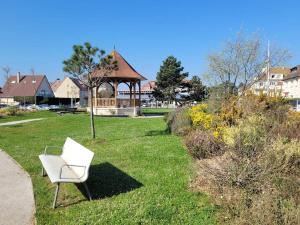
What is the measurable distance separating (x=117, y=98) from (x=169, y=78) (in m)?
22.9

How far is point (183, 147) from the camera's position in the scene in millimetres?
9195

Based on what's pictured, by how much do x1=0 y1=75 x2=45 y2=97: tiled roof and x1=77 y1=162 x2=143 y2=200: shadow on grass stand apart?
60.5m

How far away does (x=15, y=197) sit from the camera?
555 cm

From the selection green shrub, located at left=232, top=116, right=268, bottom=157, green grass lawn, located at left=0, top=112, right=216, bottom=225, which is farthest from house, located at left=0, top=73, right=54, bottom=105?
green shrub, located at left=232, top=116, right=268, bottom=157

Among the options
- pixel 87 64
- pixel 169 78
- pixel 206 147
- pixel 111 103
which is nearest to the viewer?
pixel 206 147

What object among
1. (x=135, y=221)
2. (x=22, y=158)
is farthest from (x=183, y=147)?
(x=135, y=221)

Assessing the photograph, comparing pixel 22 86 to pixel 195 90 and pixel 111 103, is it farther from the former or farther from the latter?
pixel 111 103

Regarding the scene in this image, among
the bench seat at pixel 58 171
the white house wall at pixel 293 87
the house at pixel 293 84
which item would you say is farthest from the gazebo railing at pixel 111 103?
the white house wall at pixel 293 87

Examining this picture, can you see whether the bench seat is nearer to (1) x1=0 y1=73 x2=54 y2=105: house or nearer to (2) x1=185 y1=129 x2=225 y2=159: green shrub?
(2) x1=185 y1=129 x2=225 y2=159: green shrub

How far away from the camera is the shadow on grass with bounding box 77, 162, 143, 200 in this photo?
5.64m

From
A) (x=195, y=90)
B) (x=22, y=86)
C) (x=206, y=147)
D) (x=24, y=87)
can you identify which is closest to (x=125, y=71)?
(x=206, y=147)

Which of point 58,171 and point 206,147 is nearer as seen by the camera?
point 58,171

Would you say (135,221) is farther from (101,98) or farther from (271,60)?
(271,60)

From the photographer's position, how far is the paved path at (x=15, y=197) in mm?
4645
